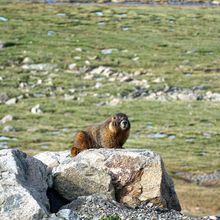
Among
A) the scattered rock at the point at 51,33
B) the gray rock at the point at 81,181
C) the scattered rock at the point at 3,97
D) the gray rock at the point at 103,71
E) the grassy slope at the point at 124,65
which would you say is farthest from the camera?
the scattered rock at the point at 51,33

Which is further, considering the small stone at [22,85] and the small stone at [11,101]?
the small stone at [22,85]

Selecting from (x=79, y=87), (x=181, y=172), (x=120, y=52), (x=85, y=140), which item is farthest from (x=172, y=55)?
(x=85, y=140)

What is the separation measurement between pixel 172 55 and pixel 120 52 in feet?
19.6

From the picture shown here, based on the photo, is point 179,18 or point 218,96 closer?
point 218,96

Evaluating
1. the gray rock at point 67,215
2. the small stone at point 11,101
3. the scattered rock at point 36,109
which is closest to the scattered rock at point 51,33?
the small stone at point 11,101

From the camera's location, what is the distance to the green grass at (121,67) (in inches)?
2286

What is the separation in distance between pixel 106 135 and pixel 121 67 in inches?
2589

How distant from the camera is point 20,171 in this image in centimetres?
1705

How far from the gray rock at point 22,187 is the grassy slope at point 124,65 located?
102 ft

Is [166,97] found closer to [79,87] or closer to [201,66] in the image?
[79,87]

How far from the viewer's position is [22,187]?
16.2m

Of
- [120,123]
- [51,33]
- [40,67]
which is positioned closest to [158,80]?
[40,67]

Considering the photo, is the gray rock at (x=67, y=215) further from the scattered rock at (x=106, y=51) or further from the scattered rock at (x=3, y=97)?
the scattered rock at (x=106, y=51)

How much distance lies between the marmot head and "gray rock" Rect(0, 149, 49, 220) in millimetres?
3491
